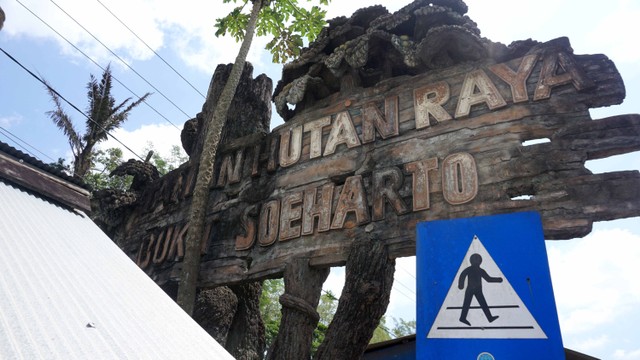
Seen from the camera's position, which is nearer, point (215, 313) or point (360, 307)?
point (360, 307)

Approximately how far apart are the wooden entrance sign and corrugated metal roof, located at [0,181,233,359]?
7.09 ft

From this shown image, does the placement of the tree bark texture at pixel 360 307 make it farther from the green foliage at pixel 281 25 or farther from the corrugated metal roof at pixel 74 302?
the green foliage at pixel 281 25

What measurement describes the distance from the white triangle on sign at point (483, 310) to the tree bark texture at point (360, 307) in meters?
1.08

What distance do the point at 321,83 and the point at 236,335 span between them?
393 cm

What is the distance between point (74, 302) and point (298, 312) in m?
2.56

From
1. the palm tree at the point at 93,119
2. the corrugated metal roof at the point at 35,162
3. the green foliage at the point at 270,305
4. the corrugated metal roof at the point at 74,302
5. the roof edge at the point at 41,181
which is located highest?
the palm tree at the point at 93,119

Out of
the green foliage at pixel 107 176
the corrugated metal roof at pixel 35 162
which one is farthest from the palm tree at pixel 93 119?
the corrugated metal roof at pixel 35 162

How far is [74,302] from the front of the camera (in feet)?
7.73

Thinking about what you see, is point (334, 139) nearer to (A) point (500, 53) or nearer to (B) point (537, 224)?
(A) point (500, 53)

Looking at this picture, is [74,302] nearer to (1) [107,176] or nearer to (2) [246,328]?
Result: (2) [246,328]

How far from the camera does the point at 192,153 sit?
7.70 meters

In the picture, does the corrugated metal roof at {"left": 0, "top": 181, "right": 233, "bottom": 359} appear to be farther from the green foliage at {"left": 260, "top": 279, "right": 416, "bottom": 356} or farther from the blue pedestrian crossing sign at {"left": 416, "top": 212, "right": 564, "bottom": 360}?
the green foliage at {"left": 260, "top": 279, "right": 416, "bottom": 356}

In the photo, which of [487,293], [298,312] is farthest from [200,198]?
[487,293]

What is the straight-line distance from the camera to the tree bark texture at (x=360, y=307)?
4121 mm
